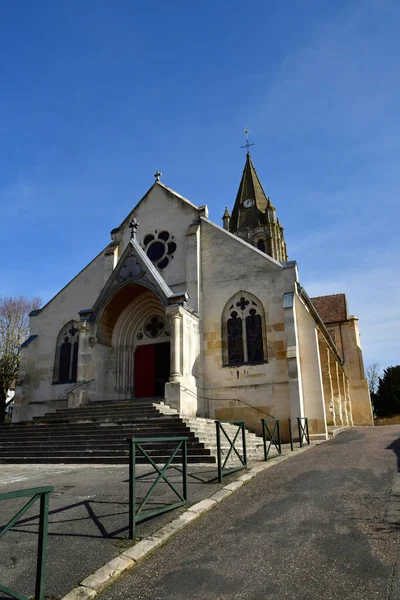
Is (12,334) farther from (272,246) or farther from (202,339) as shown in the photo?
(272,246)

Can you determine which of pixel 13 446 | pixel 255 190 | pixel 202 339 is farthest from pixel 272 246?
pixel 13 446

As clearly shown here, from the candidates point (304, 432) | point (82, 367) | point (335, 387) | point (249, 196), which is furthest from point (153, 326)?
point (249, 196)

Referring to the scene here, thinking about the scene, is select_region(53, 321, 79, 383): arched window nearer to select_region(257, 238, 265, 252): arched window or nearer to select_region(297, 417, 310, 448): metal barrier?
select_region(297, 417, 310, 448): metal barrier

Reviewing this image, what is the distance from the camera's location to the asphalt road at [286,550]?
11.5 feet

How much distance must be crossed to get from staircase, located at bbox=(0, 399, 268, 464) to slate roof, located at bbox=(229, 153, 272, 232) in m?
26.4

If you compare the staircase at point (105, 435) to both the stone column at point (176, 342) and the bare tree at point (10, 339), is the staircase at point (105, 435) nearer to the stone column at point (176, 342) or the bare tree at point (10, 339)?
the stone column at point (176, 342)

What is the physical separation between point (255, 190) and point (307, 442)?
2991 cm

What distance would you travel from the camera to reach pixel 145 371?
1828 centimetres

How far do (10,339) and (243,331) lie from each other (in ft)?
56.1

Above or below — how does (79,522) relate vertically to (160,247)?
below

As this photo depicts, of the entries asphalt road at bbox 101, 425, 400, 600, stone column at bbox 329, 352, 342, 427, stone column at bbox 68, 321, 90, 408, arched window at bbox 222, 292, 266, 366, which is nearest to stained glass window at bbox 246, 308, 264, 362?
arched window at bbox 222, 292, 266, 366

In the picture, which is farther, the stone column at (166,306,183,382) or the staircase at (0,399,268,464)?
the stone column at (166,306,183,382)

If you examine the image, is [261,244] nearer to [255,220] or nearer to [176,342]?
[255,220]

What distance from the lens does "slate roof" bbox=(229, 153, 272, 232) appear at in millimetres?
37969
